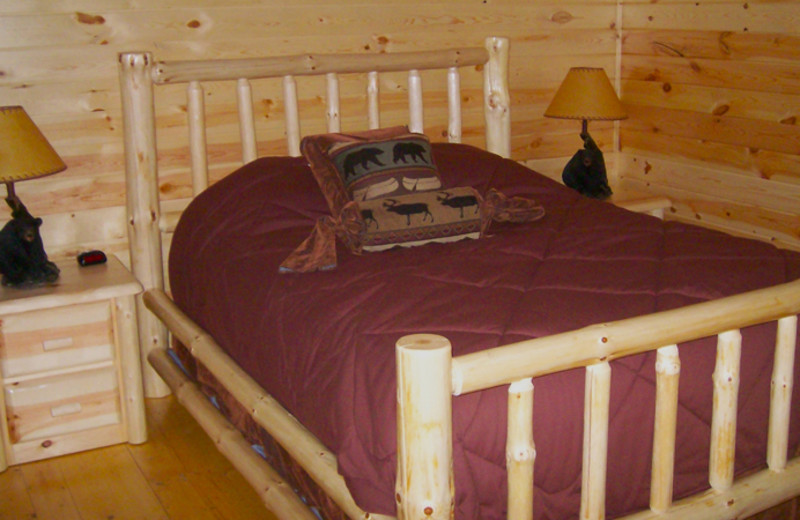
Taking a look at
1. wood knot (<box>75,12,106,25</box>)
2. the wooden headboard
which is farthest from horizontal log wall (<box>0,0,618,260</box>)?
the wooden headboard

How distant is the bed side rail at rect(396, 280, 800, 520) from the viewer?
1309 millimetres

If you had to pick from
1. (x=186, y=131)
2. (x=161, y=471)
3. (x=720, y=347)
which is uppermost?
(x=186, y=131)

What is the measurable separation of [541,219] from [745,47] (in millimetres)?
1218

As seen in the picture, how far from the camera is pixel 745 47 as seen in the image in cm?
322

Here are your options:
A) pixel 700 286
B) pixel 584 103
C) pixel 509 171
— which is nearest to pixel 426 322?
pixel 700 286

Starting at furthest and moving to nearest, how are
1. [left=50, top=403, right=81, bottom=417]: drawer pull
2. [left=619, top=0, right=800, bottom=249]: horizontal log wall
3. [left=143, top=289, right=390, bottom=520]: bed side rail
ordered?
[left=619, top=0, right=800, bottom=249]: horizontal log wall → [left=50, top=403, right=81, bottom=417]: drawer pull → [left=143, top=289, right=390, bottom=520]: bed side rail

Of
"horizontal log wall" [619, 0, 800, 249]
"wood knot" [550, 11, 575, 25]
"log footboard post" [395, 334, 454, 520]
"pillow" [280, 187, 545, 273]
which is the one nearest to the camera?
"log footboard post" [395, 334, 454, 520]

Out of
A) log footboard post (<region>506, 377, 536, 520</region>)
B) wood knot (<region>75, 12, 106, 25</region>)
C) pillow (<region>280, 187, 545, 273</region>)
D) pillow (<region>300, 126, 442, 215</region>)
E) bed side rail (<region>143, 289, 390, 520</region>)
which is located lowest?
bed side rail (<region>143, 289, 390, 520</region>)

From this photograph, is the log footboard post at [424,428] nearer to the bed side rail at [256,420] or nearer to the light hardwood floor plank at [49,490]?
the bed side rail at [256,420]

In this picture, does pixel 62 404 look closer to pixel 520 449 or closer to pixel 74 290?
pixel 74 290

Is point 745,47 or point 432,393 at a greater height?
point 745,47

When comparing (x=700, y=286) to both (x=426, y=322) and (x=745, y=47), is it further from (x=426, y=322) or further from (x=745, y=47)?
(x=745, y=47)

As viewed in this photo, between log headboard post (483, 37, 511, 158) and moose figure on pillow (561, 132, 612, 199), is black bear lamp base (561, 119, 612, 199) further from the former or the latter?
log headboard post (483, 37, 511, 158)

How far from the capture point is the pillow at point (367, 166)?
254cm
